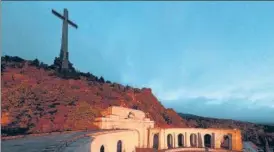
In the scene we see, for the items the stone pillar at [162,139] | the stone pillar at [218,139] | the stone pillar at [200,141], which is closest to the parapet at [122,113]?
the stone pillar at [162,139]

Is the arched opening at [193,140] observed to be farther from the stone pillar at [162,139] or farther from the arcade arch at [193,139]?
the stone pillar at [162,139]

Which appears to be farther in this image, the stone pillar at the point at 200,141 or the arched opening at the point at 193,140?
the arched opening at the point at 193,140

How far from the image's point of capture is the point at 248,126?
65.9 metres

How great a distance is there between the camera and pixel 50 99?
24.9 meters

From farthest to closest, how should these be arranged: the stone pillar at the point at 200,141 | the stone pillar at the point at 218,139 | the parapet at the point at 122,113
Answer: the stone pillar at the point at 200,141 → the stone pillar at the point at 218,139 → the parapet at the point at 122,113

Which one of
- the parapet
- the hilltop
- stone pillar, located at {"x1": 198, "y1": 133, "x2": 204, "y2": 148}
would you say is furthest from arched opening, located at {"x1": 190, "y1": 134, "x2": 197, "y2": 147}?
the parapet

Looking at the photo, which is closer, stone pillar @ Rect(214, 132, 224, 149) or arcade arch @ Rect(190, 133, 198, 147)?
stone pillar @ Rect(214, 132, 224, 149)

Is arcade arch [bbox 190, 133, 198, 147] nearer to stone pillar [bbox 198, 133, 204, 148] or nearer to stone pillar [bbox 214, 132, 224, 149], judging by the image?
stone pillar [bbox 198, 133, 204, 148]

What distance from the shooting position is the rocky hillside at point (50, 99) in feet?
67.3

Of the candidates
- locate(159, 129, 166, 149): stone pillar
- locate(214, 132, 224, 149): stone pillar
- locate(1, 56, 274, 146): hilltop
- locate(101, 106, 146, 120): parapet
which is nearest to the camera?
locate(1, 56, 274, 146): hilltop

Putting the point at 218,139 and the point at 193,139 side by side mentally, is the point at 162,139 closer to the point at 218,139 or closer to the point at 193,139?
the point at 193,139

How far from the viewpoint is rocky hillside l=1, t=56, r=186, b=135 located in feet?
67.3

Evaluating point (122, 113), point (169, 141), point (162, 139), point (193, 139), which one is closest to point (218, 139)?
point (193, 139)

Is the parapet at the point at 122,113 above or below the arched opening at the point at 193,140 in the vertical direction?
above
